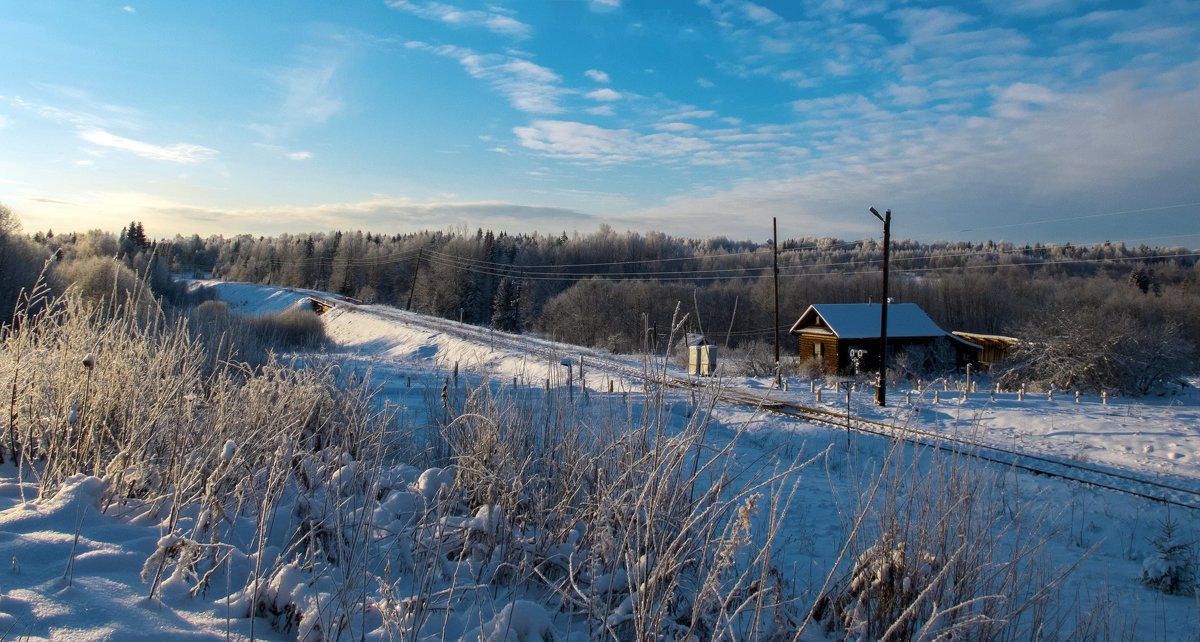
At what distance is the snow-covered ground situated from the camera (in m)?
2.22

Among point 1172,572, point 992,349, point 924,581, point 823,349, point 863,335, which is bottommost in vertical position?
point 992,349

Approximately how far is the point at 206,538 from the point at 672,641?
2.21 meters

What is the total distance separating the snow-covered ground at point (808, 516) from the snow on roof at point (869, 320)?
34.9 ft

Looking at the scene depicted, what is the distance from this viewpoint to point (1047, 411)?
16.0 meters

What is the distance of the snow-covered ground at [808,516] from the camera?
7.28ft

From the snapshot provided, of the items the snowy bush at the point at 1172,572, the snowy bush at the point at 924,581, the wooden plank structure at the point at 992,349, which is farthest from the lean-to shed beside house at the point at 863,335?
the snowy bush at the point at 924,581

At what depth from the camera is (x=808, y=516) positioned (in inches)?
288

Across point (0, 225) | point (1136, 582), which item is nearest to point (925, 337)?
point (1136, 582)

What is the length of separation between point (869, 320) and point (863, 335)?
2220 millimetres

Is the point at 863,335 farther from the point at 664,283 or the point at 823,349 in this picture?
the point at 664,283

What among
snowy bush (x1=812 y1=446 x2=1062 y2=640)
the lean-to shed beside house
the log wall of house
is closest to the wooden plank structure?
the lean-to shed beside house

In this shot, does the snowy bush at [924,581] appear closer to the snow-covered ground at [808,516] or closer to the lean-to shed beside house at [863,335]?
the snow-covered ground at [808,516]

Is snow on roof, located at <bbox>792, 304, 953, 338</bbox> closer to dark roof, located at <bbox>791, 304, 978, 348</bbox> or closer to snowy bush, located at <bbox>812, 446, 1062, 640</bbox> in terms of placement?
dark roof, located at <bbox>791, 304, 978, 348</bbox>

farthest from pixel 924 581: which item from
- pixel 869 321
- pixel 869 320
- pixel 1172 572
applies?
pixel 869 320
